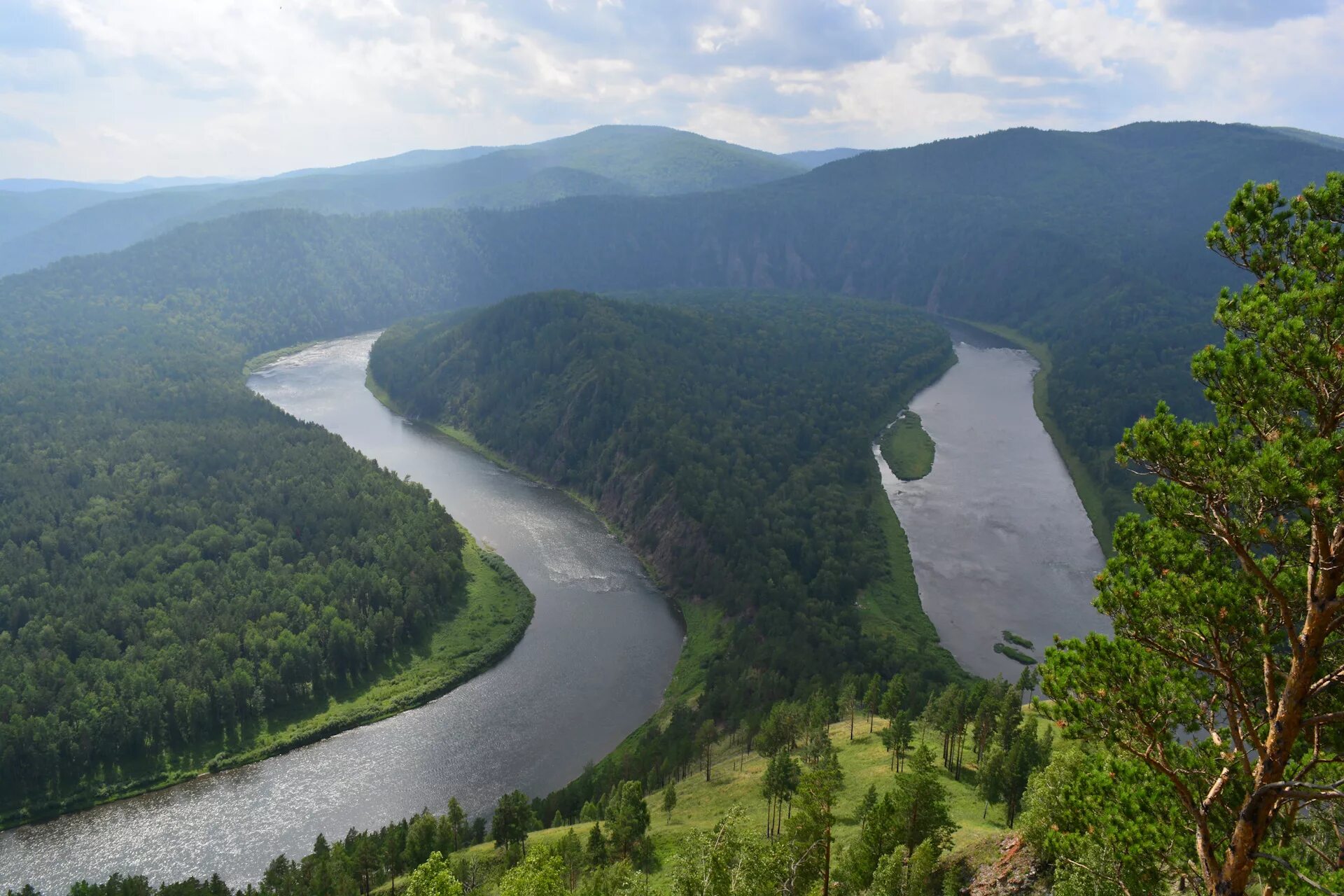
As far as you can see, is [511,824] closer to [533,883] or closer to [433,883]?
[533,883]

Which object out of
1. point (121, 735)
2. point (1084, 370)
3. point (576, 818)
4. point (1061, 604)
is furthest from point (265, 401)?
point (1084, 370)

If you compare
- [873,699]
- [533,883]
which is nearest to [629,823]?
[533,883]

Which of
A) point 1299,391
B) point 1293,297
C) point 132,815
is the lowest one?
point 132,815

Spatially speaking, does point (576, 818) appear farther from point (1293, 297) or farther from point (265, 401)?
point (265, 401)

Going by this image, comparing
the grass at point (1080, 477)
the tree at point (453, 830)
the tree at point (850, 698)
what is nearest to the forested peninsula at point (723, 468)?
the tree at point (850, 698)

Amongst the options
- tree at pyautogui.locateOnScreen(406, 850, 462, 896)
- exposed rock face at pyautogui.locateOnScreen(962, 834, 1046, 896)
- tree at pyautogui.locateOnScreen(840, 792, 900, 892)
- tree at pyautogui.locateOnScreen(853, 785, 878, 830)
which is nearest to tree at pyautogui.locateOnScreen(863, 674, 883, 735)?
tree at pyautogui.locateOnScreen(853, 785, 878, 830)

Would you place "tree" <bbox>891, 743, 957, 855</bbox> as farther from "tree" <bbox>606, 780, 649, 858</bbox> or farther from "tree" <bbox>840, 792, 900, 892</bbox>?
"tree" <bbox>606, 780, 649, 858</bbox>
